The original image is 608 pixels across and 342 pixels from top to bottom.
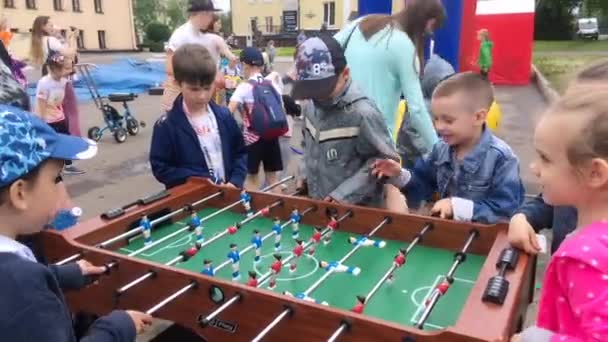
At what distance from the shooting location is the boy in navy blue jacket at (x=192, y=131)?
9.37 feet

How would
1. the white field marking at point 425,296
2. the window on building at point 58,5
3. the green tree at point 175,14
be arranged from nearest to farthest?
the white field marking at point 425,296
the window on building at point 58,5
the green tree at point 175,14

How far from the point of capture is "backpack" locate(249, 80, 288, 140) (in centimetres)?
474

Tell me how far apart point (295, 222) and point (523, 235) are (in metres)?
0.96

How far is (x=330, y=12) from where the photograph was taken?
44438 millimetres

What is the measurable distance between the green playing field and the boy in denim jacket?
0.75ft

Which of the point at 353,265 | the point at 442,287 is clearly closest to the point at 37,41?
the point at 353,265

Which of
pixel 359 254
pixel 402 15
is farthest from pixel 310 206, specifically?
pixel 402 15

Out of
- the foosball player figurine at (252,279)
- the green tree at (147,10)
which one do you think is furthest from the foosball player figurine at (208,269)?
the green tree at (147,10)

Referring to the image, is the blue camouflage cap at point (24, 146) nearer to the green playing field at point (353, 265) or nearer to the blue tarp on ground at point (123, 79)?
the green playing field at point (353, 265)

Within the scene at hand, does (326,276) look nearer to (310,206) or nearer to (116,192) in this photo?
(310,206)

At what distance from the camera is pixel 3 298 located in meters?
1.19

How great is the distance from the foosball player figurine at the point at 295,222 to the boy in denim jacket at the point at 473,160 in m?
0.58

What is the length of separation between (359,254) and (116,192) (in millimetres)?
4327

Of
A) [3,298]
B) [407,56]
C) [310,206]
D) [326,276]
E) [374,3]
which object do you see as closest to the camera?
[3,298]
